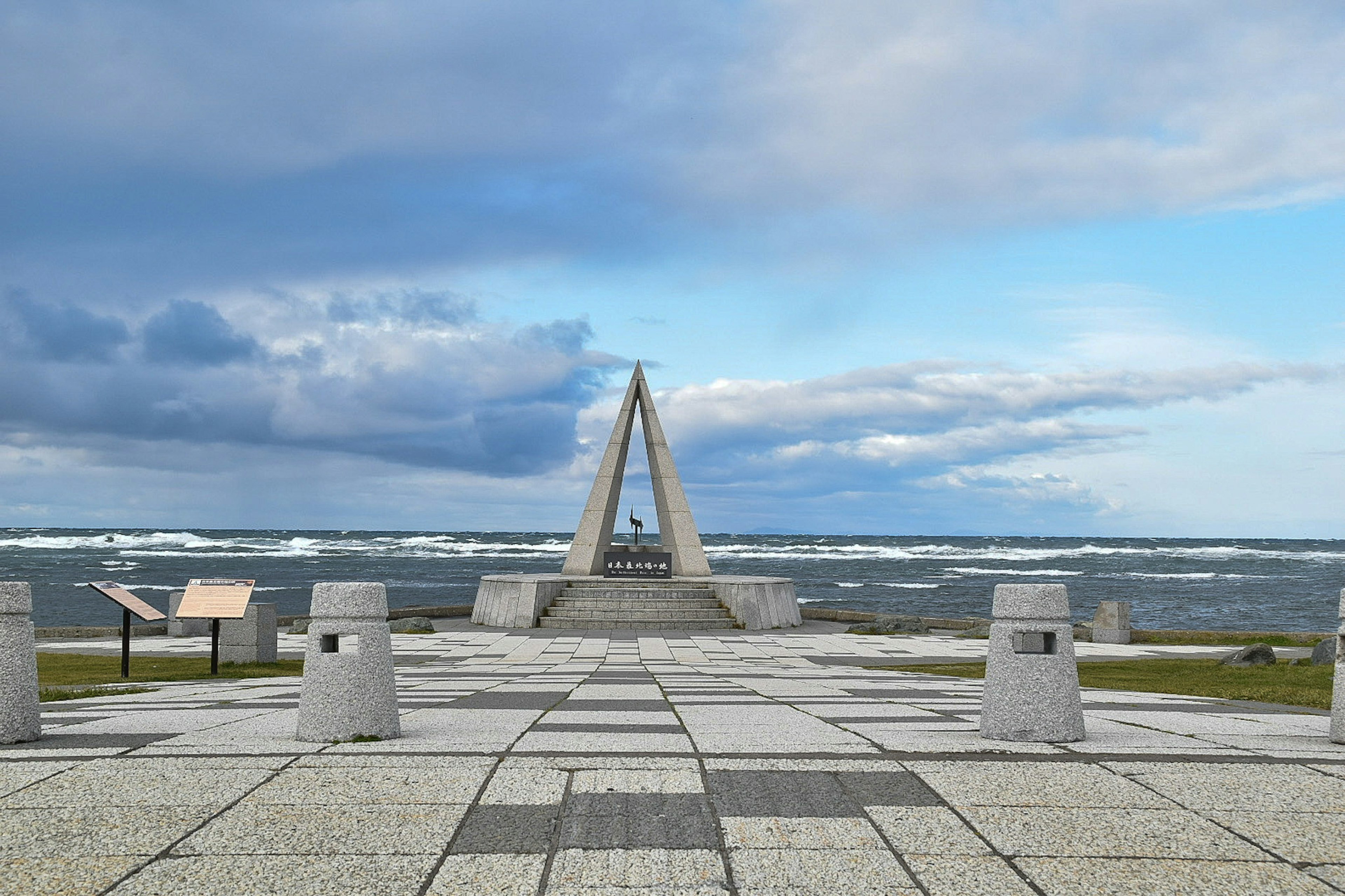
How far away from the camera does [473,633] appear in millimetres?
22578

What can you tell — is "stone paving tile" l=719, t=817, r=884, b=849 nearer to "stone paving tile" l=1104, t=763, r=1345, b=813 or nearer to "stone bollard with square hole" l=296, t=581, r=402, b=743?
"stone paving tile" l=1104, t=763, r=1345, b=813

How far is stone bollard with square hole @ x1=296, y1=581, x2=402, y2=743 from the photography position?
630 centimetres

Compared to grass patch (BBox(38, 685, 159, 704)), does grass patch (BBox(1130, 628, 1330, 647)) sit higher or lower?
lower

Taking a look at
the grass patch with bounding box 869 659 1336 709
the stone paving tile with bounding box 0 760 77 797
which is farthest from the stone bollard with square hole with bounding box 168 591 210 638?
the stone paving tile with bounding box 0 760 77 797

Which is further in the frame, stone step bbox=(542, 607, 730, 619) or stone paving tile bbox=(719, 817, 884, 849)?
stone step bbox=(542, 607, 730, 619)

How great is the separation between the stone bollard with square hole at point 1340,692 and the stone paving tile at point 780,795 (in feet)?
12.2

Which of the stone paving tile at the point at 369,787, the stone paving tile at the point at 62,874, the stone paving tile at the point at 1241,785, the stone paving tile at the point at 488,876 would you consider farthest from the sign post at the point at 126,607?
the stone paving tile at the point at 1241,785

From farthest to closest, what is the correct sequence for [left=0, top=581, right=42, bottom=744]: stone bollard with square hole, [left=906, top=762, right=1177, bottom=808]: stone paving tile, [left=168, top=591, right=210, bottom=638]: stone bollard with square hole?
[left=168, top=591, right=210, bottom=638]: stone bollard with square hole
[left=0, top=581, right=42, bottom=744]: stone bollard with square hole
[left=906, top=762, right=1177, bottom=808]: stone paving tile

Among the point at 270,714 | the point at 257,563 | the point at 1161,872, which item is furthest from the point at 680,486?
the point at 257,563

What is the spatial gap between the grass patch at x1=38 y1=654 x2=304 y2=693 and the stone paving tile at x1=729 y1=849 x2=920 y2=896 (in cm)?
973

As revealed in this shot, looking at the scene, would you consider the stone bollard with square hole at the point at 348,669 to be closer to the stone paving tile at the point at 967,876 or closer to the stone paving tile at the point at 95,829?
the stone paving tile at the point at 95,829

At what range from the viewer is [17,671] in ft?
20.7

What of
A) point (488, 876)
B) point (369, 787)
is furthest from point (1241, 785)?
point (369, 787)

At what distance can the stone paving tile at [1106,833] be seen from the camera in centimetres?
420
